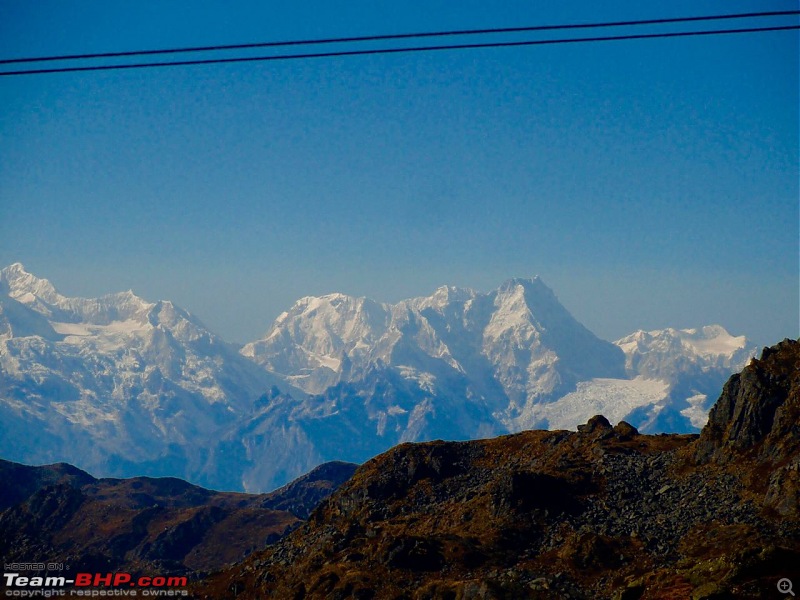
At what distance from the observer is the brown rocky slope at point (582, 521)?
85.2 metres

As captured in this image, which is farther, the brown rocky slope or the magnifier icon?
the brown rocky slope

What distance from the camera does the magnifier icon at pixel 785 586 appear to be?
220 feet

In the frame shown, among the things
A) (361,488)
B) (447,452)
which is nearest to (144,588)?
(361,488)

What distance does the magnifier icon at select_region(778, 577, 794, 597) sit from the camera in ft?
220

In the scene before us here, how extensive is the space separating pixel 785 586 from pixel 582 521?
3984cm

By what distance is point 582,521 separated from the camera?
106500 mm

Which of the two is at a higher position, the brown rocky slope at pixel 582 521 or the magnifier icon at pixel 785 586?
the brown rocky slope at pixel 582 521

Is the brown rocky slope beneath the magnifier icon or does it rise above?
above

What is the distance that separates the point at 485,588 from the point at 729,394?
5179 centimetres

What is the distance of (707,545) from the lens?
88.4 meters

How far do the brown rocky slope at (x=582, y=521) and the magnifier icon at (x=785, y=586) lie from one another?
699 mm

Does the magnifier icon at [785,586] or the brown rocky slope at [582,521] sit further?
the brown rocky slope at [582,521]

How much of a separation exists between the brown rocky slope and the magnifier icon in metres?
0.70

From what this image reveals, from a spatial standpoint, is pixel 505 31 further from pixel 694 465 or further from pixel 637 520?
pixel 694 465
